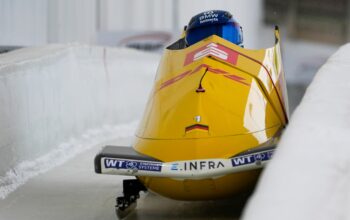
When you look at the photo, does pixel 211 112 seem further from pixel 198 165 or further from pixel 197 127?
pixel 198 165

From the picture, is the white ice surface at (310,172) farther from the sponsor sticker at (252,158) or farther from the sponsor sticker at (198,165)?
the sponsor sticker at (198,165)

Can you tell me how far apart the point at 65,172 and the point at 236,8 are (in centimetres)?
796

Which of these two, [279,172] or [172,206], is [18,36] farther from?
[279,172]

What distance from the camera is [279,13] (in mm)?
13984

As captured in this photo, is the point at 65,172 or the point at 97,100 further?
the point at 97,100

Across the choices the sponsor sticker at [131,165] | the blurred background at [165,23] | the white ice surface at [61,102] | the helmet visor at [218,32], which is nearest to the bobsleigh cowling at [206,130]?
the sponsor sticker at [131,165]

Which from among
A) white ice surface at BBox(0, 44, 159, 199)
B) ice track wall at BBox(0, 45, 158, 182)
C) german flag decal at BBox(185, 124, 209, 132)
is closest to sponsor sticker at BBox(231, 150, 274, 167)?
german flag decal at BBox(185, 124, 209, 132)

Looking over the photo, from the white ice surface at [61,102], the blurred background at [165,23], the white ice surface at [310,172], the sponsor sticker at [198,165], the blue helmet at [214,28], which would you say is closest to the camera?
the white ice surface at [310,172]

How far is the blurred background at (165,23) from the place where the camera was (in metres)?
6.58

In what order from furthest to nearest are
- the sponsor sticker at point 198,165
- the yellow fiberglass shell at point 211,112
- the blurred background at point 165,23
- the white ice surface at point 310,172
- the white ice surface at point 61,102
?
the blurred background at point 165,23
the white ice surface at point 61,102
the yellow fiberglass shell at point 211,112
the sponsor sticker at point 198,165
the white ice surface at point 310,172

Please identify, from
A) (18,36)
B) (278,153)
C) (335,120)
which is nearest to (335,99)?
(335,120)

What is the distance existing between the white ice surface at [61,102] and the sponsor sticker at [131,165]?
1.11m

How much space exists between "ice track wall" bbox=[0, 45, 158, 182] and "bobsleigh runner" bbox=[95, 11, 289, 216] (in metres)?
1.14

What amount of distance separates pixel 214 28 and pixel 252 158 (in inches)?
45.4
